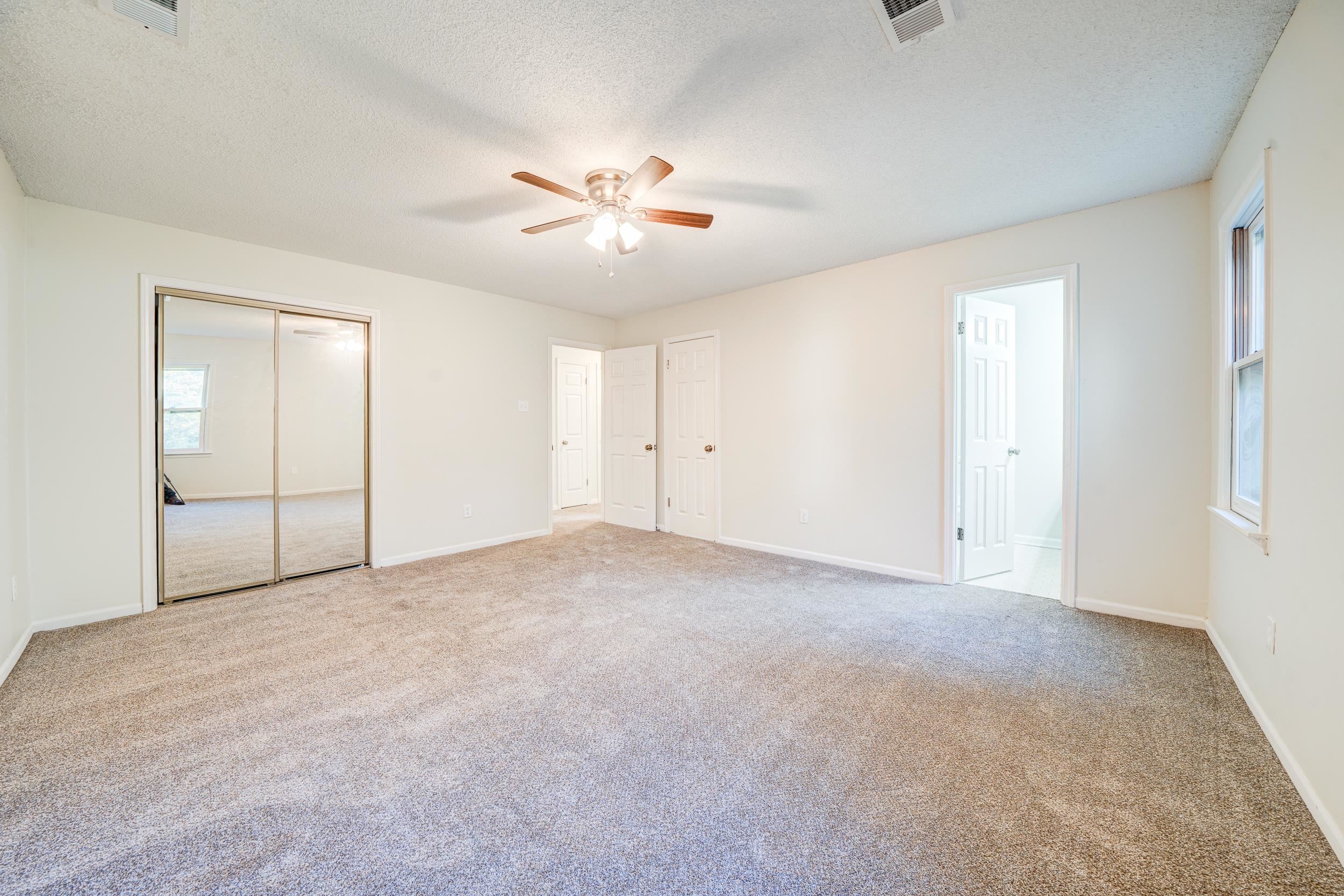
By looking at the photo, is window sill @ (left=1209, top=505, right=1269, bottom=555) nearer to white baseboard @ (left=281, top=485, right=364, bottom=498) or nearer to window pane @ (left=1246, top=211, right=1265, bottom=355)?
window pane @ (left=1246, top=211, right=1265, bottom=355)

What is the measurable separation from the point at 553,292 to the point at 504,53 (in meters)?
3.18

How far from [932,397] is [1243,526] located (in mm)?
1761

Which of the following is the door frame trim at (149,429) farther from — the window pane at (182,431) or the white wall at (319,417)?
the white wall at (319,417)

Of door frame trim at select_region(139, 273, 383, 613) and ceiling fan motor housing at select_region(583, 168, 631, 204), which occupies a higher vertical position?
ceiling fan motor housing at select_region(583, 168, 631, 204)

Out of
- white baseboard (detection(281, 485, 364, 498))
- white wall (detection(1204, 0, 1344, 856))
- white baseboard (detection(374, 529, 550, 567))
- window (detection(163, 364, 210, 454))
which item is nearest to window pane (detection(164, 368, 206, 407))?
window (detection(163, 364, 210, 454))

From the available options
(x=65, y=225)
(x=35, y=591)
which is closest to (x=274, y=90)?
(x=65, y=225)

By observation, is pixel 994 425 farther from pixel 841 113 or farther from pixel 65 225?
pixel 65 225

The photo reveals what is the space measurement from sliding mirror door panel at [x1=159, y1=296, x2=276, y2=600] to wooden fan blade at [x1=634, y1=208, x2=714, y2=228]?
9.97ft

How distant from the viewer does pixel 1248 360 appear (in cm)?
230

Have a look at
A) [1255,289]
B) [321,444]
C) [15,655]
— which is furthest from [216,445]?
[1255,289]

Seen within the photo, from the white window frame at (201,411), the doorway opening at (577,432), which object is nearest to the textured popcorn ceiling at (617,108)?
the white window frame at (201,411)

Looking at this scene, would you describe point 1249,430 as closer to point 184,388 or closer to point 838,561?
point 838,561

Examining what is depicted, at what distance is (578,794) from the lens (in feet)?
5.26

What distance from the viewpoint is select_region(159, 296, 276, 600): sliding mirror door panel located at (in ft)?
11.0
